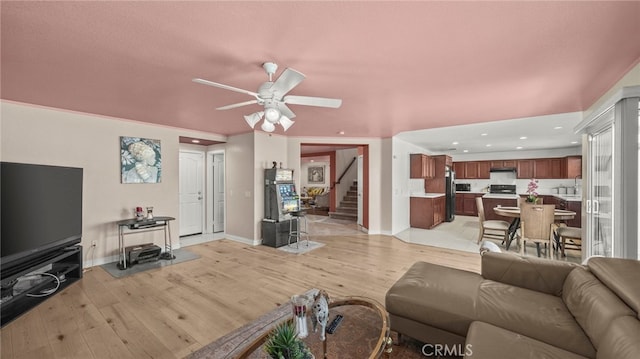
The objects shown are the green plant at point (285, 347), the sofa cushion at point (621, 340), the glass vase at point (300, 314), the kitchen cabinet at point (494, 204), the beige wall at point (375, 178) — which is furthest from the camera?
the kitchen cabinet at point (494, 204)

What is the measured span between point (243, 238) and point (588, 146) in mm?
5632

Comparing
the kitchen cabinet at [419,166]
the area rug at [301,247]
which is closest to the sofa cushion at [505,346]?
the area rug at [301,247]

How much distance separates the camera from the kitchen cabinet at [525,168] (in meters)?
7.82

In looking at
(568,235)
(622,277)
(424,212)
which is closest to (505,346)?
(622,277)

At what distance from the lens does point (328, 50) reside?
192 centimetres

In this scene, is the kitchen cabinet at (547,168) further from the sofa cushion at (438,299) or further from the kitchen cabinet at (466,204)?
the sofa cushion at (438,299)

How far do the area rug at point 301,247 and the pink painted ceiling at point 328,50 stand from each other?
2.78 m

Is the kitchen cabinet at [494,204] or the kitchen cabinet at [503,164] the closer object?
the kitchen cabinet at [494,204]

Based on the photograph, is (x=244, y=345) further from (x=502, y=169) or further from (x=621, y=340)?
(x=502, y=169)

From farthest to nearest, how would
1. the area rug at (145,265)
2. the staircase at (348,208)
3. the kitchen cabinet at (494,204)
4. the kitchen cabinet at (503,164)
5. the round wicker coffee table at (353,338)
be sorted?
the staircase at (348,208)
the kitchen cabinet at (503,164)
the kitchen cabinet at (494,204)
the area rug at (145,265)
the round wicker coffee table at (353,338)

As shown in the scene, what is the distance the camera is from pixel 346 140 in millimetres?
6008

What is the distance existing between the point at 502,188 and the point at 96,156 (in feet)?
35.1

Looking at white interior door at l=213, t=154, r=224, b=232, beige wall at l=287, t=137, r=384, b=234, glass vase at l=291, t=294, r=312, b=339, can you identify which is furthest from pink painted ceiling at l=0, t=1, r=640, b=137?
white interior door at l=213, t=154, r=224, b=232

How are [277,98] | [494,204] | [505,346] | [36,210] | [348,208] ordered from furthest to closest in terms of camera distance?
[348,208] < [494,204] < [36,210] < [277,98] < [505,346]
